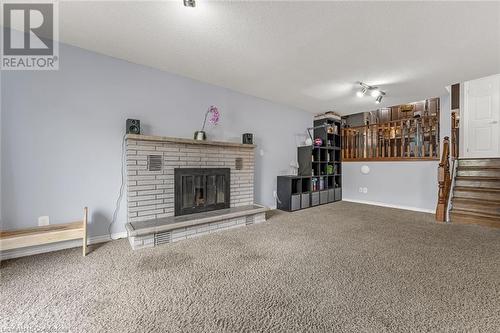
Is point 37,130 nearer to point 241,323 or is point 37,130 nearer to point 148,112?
point 148,112

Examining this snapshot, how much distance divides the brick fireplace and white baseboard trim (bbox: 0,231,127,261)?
37 cm

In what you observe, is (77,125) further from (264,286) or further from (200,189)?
(264,286)

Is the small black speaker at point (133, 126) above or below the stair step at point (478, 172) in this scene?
above

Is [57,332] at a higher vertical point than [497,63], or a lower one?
lower

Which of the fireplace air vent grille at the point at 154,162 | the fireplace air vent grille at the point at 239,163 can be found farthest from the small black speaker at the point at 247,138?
the fireplace air vent grille at the point at 154,162

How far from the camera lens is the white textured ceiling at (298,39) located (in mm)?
1844

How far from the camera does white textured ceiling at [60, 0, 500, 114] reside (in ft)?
6.05

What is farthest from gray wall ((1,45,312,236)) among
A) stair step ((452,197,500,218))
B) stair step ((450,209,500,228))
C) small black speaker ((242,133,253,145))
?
stair step ((452,197,500,218))

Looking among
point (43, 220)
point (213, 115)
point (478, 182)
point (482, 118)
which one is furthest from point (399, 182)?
point (43, 220)

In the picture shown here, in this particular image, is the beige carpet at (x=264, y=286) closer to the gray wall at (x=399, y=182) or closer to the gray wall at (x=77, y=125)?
the gray wall at (x=77, y=125)

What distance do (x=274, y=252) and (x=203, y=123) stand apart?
2.26 metres

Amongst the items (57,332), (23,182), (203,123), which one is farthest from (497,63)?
(23,182)

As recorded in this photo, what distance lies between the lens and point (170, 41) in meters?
2.32

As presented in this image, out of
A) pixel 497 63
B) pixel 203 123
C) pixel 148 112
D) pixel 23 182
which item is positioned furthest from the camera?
pixel 203 123
